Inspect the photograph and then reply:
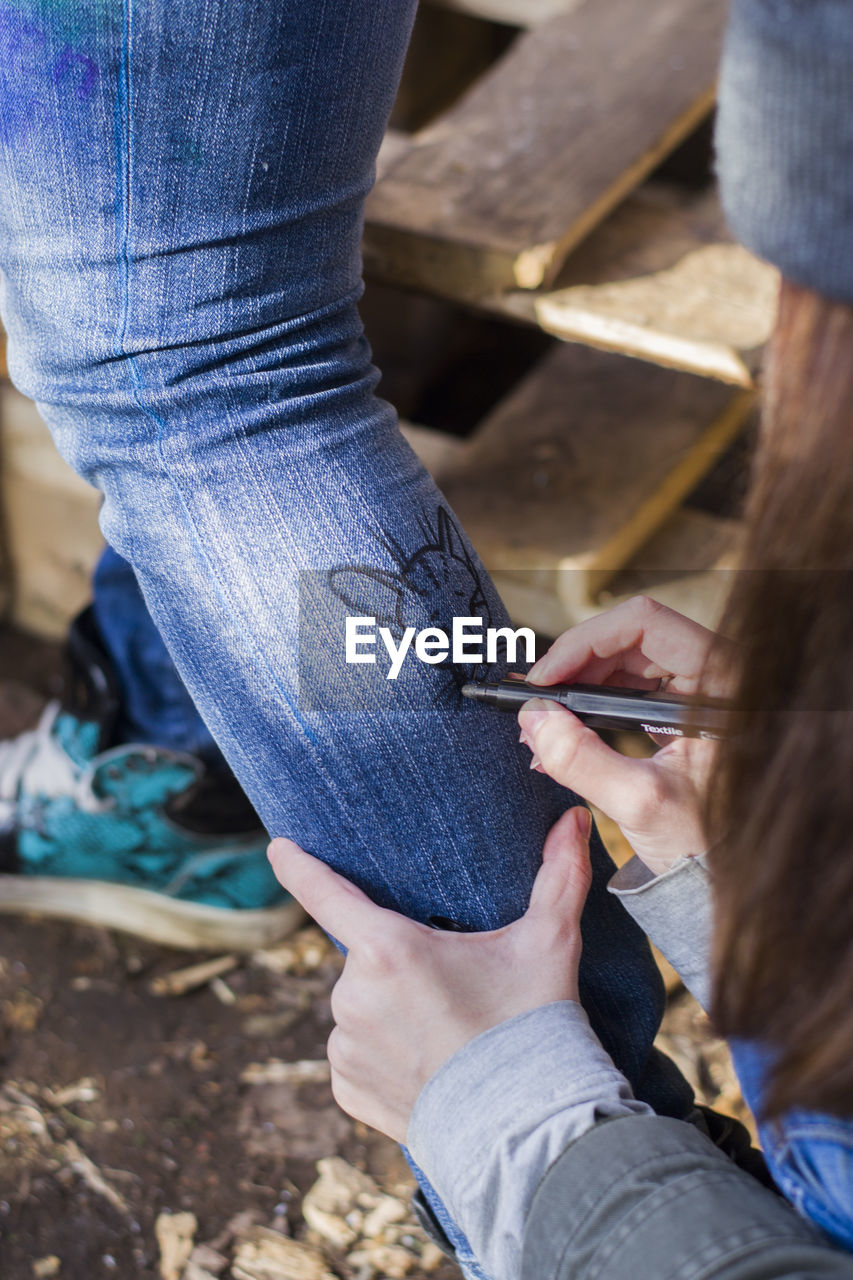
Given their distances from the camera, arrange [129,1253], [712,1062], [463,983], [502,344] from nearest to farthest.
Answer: [463,983]
[129,1253]
[712,1062]
[502,344]

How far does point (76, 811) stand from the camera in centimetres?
134

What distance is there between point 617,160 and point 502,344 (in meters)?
0.92

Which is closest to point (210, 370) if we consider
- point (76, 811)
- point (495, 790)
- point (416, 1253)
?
point (495, 790)

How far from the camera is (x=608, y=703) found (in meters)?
0.78

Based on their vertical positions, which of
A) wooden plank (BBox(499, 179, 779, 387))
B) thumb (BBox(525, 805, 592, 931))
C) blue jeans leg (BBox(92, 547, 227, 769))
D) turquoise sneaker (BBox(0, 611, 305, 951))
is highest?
wooden plank (BBox(499, 179, 779, 387))

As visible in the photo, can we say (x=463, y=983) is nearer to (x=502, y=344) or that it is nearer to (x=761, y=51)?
(x=761, y=51)

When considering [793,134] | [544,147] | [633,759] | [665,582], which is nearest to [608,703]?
[633,759]

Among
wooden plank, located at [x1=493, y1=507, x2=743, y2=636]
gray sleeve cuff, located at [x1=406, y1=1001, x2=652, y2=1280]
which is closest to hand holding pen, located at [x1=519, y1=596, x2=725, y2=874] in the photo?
gray sleeve cuff, located at [x1=406, y1=1001, x2=652, y2=1280]

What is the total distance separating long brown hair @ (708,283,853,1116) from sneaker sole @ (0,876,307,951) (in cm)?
84

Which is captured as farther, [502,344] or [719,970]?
[502,344]

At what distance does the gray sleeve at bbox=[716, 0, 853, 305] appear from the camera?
17.6 inches

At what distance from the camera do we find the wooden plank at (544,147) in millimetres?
1256

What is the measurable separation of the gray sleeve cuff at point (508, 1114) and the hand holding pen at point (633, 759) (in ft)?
0.44

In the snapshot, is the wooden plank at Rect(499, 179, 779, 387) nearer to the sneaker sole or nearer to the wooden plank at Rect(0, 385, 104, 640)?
the wooden plank at Rect(0, 385, 104, 640)
